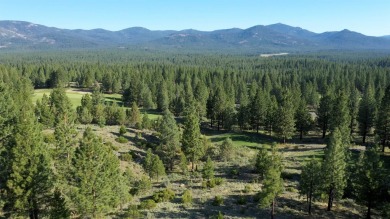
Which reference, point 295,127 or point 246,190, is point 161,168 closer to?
point 246,190

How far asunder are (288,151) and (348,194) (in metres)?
23.8

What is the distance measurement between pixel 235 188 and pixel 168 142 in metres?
14.6

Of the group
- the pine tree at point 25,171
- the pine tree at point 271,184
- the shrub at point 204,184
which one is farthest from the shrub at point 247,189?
the pine tree at point 25,171

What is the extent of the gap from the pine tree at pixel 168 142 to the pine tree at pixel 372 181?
28.9 meters

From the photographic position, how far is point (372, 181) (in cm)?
3747

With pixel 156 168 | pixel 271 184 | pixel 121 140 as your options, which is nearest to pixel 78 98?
pixel 121 140

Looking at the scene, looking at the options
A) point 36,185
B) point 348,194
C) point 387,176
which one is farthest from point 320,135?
point 36,185

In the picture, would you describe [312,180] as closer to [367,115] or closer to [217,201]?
[217,201]

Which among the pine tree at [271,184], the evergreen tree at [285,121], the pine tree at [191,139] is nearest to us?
the pine tree at [271,184]

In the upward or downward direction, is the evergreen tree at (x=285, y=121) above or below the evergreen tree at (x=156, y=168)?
above

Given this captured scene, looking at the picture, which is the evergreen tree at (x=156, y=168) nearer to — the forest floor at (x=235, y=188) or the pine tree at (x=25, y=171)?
the forest floor at (x=235, y=188)

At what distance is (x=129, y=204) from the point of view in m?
40.2

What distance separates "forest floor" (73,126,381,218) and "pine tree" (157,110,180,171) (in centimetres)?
291

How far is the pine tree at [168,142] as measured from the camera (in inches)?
2226
